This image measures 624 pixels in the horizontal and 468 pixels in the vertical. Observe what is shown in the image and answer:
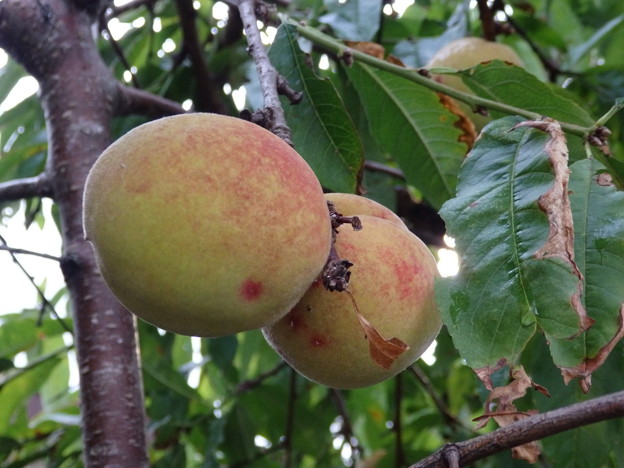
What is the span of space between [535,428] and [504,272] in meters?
0.27

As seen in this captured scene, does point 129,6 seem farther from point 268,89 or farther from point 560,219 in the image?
point 560,219

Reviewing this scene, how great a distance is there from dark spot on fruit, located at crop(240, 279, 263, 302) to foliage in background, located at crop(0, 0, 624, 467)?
10.1 inches

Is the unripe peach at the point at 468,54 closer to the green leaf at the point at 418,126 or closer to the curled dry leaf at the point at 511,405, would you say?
the green leaf at the point at 418,126

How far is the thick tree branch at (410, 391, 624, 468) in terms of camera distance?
2.27 ft

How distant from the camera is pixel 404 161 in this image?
157 cm

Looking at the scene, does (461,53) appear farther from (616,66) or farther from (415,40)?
(616,66)

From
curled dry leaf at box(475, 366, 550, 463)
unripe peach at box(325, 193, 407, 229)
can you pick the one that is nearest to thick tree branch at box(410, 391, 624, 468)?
curled dry leaf at box(475, 366, 550, 463)

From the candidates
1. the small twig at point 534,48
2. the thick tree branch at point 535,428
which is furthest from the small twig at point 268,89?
the small twig at point 534,48

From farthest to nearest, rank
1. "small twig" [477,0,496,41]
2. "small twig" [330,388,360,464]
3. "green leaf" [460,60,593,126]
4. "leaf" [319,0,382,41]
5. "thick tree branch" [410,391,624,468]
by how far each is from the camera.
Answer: "small twig" [330,388,360,464], "small twig" [477,0,496,41], "leaf" [319,0,382,41], "green leaf" [460,60,593,126], "thick tree branch" [410,391,624,468]

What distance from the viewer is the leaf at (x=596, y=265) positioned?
37.2 inches

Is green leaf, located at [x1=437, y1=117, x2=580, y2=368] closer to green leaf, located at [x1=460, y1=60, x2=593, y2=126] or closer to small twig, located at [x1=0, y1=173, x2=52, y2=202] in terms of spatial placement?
green leaf, located at [x1=460, y1=60, x2=593, y2=126]

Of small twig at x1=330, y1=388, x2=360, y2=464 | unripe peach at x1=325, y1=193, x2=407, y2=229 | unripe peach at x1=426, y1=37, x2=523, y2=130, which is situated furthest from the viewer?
small twig at x1=330, y1=388, x2=360, y2=464

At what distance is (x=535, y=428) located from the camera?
734 mm

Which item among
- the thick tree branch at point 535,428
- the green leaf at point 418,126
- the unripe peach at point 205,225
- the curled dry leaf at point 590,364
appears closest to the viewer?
the thick tree branch at point 535,428
